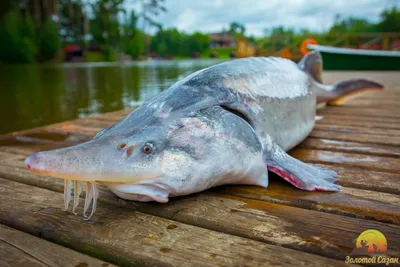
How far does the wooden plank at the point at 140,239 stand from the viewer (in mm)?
1257

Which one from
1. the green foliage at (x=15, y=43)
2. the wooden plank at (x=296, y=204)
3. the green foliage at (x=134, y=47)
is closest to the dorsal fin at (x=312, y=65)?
the wooden plank at (x=296, y=204)

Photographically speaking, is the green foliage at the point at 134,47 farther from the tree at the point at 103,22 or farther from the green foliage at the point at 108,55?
the green foliage at the point at 108,55

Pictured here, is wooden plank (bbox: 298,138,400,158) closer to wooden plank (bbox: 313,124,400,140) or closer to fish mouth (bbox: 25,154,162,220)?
wooden plank (bbox: 313,124,400,140)

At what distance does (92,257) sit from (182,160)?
0.55 m

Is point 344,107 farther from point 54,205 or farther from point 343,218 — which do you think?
point 54,205

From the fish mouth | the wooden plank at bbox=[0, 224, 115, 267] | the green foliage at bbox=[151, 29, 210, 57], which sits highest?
the green foliage at bbox=[151, 29, 210, 57]

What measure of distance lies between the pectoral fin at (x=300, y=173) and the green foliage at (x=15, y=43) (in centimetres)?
3886

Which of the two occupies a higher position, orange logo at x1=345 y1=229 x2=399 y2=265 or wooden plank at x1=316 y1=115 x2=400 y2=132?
wooden plank at x1=316 y1=115 x2=400 y2=132

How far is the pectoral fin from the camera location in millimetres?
1914

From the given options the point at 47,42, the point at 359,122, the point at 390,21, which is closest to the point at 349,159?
the point at 359,122

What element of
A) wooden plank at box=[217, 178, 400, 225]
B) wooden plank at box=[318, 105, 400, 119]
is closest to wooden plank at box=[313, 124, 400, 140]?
wooden plank at box=[318, 105, 400, 119]

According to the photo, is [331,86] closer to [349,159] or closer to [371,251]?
[349,159]

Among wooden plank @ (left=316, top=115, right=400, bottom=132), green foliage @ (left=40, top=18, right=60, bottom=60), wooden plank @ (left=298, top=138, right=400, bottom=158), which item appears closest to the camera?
wooden plank @ (left=298, top=138, right=400, bottom=158)

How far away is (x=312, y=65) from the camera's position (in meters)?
3.62
